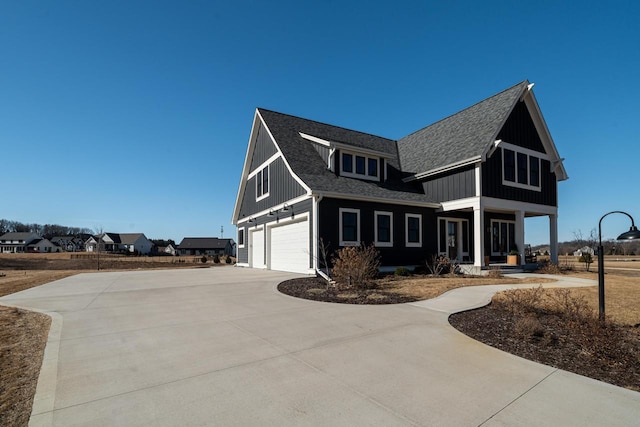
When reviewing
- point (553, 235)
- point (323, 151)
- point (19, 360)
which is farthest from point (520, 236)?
point (19, 360)

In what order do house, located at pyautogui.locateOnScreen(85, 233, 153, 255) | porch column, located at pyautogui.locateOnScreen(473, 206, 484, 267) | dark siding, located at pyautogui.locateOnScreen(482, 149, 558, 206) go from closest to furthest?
porch column, located at pyautogui.locateOnScreen(473, 206, 484, 267)
dark siding, located at pyautogui.locateOnScreen(482, 149, 558, 206)
house, located at pyautogui.locateOnScreen(85, 233, 153, 255)

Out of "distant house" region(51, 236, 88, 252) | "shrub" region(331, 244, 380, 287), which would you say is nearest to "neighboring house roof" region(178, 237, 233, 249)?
"distant house" region(51, 236, 88, 252)

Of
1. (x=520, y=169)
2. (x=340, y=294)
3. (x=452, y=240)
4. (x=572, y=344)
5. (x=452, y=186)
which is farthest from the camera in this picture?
(x=452, y=240)

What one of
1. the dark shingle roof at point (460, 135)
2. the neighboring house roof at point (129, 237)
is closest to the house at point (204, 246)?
the neighboring house roof at point (129, 237)

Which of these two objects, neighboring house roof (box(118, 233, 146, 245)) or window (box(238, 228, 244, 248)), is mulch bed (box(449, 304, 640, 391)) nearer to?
window (box(238, 228, 244, 248))

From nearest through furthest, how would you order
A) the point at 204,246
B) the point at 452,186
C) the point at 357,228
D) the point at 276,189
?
the point at 357,228 < the point at 452,186 < the point at 276,189 < the point at 204,246

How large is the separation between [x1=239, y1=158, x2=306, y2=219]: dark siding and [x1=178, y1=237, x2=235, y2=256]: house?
75165 millimetres

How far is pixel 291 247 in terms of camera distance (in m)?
17.4

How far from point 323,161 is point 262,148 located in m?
5.34

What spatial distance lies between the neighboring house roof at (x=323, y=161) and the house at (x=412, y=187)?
7 cm

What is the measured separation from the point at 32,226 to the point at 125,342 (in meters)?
172

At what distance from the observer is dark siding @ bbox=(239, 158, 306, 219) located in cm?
1686

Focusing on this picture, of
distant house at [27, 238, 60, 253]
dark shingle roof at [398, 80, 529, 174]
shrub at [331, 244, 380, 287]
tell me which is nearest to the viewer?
shrub at [331, 244, 380, 287]

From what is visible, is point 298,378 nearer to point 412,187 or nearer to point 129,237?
point 412,187
